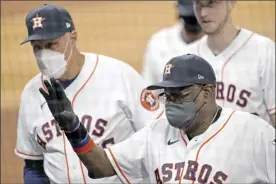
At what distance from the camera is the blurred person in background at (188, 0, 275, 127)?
3590mm

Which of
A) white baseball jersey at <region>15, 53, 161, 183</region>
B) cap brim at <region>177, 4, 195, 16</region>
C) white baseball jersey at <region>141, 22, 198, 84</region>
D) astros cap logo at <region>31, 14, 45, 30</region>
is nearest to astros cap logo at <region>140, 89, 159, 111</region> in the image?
white baseball jersey at <region>15, 53, 161, 183</region>

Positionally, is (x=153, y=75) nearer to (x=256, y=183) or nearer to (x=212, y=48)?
(x=212, y=48)

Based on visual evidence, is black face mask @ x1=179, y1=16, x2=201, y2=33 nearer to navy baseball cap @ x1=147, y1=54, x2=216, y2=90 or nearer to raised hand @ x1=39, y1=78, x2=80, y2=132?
navy baseball cap @ x1=147, y1=54, x2=216, y2=90

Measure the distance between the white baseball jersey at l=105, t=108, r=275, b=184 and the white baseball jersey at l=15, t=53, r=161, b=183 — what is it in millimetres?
225

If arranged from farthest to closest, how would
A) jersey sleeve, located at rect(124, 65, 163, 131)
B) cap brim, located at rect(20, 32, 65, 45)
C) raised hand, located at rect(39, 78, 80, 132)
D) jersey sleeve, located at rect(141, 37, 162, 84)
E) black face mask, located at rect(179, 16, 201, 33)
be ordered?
1. black face mask, located at rect(179, 16, 201, 33)
2. jersey sleeve, located at rect(141, 37, 162, 84)
3. jersey sleeve, located at rect(124, 65, 163, 131)
4. cap brim, located at rect(20, 32, 65, 45)
5. raised hand, located at rect(39, 78, 80, 132)

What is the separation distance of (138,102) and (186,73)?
1.30ft

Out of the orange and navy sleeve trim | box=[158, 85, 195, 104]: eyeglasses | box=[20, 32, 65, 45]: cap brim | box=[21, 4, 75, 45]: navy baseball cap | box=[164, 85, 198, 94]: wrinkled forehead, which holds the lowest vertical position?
the orange and navy sleeve trim

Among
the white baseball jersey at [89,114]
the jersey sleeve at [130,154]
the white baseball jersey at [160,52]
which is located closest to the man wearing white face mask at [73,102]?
the white baseball jersey at [89,114]

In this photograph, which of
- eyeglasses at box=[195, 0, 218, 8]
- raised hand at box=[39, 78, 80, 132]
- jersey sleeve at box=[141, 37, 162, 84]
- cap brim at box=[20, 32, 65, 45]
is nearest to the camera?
raised hand at box=[39, 78, 80, 132]

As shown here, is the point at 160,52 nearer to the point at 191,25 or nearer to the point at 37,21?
the point at 191,25

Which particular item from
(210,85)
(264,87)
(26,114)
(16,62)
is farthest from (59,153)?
(16,62)

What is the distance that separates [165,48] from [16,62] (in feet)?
5.39

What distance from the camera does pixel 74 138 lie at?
2838 mm

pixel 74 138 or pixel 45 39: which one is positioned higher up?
pixel 45 39
